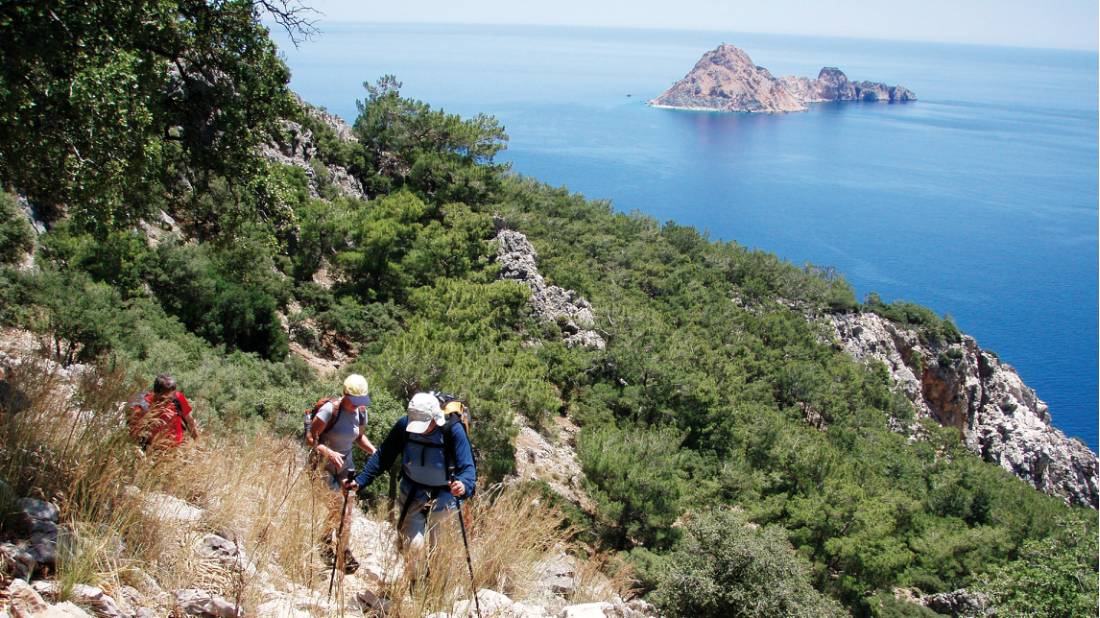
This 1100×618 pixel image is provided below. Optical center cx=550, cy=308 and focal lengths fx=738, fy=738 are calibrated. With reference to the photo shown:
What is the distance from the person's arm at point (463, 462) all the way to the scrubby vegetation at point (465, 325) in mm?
2313

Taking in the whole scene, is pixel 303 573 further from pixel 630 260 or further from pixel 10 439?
pixel 630 260

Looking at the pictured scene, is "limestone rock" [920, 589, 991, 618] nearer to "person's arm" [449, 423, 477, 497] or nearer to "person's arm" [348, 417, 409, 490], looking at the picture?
"person's arm" [449, 423, 477, 497]

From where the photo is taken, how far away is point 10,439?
4418mm

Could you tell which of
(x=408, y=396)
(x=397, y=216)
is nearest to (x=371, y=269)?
(x=397, y=216)

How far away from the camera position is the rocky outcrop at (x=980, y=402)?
A: 5238 centimetres

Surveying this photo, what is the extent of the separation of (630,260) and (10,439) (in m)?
42.9

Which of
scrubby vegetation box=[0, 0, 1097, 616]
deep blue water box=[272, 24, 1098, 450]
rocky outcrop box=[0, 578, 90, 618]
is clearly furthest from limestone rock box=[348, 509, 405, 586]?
deep blue water box=[272, 24, 1098, 450]

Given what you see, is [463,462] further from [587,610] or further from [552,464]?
[552,464]

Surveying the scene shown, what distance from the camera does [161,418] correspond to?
18.8 feet

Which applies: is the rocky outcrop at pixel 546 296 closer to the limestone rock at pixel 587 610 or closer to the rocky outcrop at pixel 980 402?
the limestone rock at pixel 587 610

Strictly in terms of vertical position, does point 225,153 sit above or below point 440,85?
below

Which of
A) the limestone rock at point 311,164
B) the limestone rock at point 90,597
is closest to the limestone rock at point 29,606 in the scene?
the limestone rock at point 90,597

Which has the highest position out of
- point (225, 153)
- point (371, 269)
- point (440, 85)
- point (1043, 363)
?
point (440, 85)

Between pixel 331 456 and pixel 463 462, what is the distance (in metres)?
1.31
